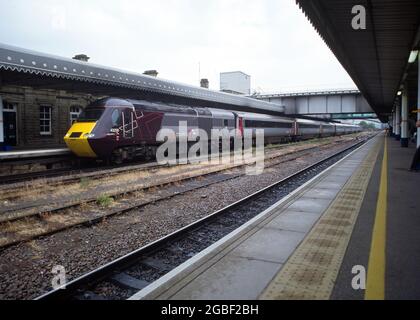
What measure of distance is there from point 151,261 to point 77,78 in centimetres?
1444

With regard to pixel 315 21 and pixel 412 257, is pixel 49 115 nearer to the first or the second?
pixel 315 21

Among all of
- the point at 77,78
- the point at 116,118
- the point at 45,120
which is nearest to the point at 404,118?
the point at 116,118

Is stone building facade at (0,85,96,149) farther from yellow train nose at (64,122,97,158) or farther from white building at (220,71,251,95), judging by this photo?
white building at (220,71,251,95)

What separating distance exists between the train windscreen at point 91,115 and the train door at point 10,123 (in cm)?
792

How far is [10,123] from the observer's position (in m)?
21.3

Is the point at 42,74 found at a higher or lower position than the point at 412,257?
higher

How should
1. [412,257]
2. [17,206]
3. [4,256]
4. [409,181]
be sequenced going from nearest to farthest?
1. [412,257]
2. [4,256]
3. [17,206]
4. [409,181]

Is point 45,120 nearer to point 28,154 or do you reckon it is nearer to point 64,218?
point 28,154

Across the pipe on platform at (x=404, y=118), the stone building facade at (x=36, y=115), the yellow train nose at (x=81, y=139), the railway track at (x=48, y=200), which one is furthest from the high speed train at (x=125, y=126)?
the pipe on platform at (x=404, y=118)

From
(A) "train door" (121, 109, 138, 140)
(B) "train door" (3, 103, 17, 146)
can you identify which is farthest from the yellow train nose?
(B) "train door" (3, 103, 17, 146)

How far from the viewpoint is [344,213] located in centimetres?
736

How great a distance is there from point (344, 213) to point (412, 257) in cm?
251
